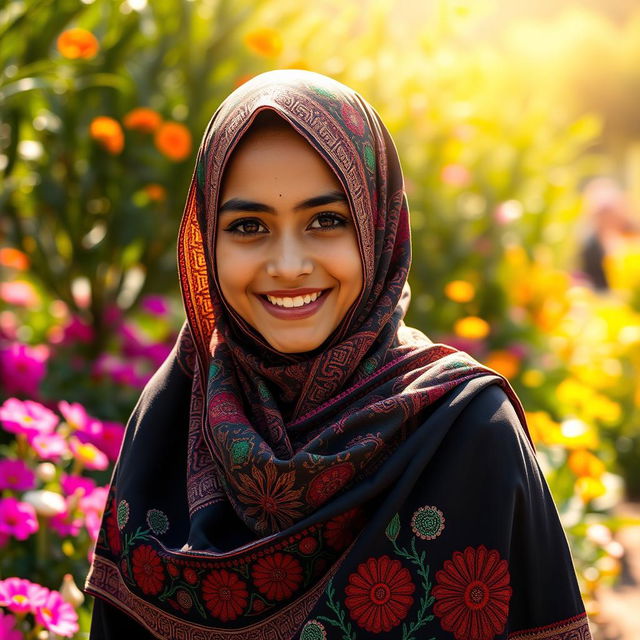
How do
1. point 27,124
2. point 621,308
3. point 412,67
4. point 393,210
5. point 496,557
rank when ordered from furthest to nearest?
point 621,308 < point 412,67 < point 27,124 < point 393,210 < point 496,557

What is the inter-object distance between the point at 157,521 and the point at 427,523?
50 centimetres

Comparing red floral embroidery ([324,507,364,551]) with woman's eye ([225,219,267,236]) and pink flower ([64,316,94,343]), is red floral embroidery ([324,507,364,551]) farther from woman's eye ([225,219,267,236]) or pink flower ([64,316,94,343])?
pink flower ([64,316,94,343])

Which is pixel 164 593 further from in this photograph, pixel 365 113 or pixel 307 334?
pixel 365 113

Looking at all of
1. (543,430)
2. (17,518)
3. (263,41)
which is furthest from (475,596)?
(263,41)

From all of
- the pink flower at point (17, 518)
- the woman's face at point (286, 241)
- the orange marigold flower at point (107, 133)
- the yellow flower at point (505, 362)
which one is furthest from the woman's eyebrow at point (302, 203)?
the yellow flower at point (505, 362)

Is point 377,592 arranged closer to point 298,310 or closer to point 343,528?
point 343,528

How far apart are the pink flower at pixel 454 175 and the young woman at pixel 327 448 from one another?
2522 millimetres

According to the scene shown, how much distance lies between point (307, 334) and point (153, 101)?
7.97 ft

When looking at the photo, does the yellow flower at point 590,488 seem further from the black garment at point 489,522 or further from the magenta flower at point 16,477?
the magenta flower at point 16,477

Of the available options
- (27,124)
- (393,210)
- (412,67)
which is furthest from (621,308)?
(393,210)

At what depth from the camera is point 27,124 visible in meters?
3.17

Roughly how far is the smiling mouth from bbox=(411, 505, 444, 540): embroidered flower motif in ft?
1.19

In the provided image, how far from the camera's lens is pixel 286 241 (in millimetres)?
1321

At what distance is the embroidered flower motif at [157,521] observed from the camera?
1478 mm
